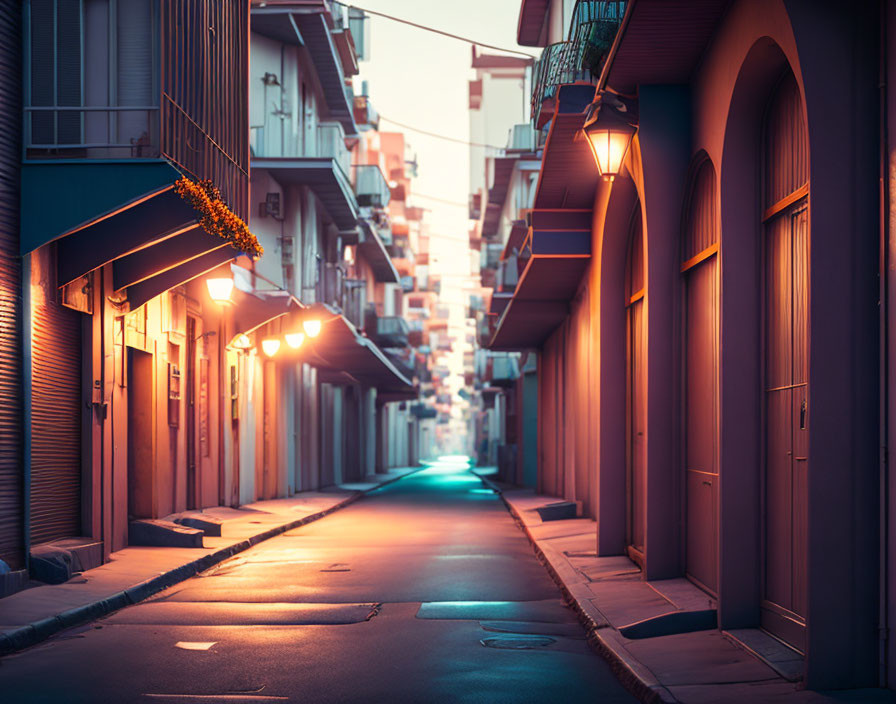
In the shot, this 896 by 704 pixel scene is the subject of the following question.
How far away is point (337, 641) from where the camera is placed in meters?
8.84

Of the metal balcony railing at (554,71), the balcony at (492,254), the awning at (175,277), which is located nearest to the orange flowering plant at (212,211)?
the awning at (175,277)

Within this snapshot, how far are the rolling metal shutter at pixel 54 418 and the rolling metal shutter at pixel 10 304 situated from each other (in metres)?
0.65

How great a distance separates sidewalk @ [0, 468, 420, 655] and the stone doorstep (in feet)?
13.7

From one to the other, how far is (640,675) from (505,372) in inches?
1496

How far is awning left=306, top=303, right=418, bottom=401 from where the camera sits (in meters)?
29.1

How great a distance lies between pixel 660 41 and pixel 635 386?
497 centimetres

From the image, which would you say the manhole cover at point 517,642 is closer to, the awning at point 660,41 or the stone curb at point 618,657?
the stone curb at point 618,657

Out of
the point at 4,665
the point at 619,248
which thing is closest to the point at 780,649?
the point at 4,665

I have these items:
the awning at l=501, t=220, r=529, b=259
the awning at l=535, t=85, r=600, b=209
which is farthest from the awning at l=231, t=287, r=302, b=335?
the awning at l=501, t=220, r=529, b=259

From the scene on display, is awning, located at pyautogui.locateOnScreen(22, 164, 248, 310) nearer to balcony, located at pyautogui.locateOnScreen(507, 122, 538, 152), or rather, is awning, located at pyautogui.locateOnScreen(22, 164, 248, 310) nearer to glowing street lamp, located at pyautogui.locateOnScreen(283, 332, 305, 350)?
glowing street lamp, located at pyautogui.locateOnScreen(283, 332, 305, 350)

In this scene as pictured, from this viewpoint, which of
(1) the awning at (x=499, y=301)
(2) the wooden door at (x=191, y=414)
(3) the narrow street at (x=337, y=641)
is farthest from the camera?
(1) the awning at (x=499, y=301)

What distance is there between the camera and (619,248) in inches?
557

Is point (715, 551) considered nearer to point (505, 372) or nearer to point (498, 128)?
point (505, 372)

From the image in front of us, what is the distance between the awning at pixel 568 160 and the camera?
1272 centimetres
